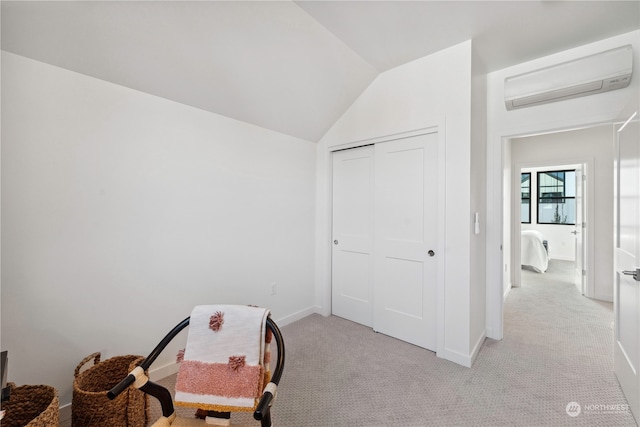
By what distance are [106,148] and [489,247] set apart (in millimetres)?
3307

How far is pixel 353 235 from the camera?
304 cm

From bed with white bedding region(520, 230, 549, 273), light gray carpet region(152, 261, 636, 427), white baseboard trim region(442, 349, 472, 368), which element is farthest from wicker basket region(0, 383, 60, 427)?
bed with white bedding region(520, 230, 549, 273)

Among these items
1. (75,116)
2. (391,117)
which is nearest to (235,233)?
(75,116)

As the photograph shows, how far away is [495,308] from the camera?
2.62m

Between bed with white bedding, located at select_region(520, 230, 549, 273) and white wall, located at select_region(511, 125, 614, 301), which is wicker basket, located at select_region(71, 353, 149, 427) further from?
bed with white bedding, located at select_region(520, 230, 549, 273)

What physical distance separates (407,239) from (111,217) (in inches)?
93.9

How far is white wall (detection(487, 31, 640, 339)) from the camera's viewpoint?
2.11 metres

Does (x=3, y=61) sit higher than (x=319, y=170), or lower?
higher

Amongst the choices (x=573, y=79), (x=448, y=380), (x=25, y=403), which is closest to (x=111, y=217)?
(x=25, y=403)

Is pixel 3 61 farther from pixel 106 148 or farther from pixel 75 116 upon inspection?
pixel 106 148

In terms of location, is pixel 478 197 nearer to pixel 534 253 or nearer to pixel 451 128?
pixel 451 128

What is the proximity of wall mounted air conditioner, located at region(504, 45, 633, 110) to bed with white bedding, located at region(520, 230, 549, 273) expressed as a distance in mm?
3973

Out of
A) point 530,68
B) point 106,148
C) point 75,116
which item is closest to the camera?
point 75,116

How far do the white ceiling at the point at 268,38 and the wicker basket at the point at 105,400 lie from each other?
5.93ft
